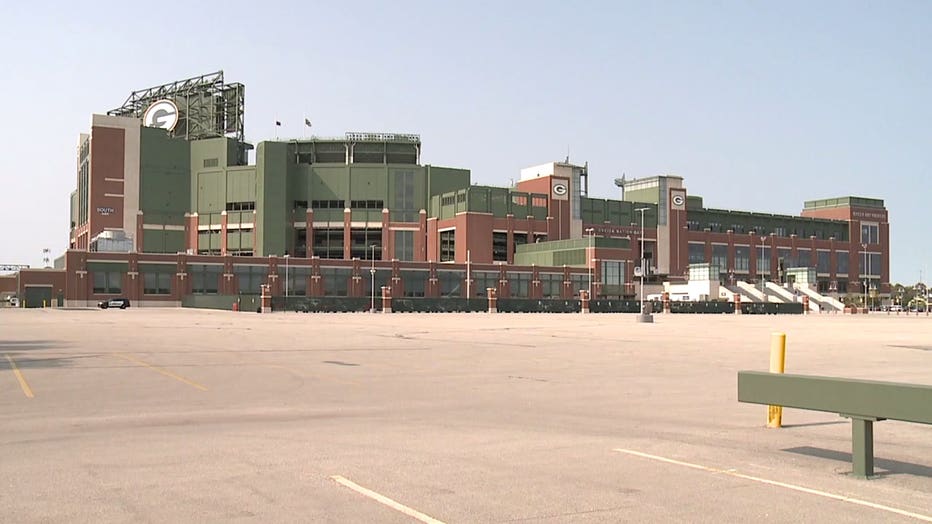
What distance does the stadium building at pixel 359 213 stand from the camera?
4966 inches

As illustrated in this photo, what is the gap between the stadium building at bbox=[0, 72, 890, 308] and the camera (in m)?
126

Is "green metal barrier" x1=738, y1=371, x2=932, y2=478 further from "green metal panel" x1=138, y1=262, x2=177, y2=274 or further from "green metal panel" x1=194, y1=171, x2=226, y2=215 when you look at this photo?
"green metal panel" x1=194, y1=171, x2=226, y2=215

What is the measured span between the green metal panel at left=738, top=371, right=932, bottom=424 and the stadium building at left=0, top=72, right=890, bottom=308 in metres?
107

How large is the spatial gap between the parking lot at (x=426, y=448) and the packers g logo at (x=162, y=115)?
435 ft

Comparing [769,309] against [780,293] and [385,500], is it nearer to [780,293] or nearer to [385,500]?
[780,293]

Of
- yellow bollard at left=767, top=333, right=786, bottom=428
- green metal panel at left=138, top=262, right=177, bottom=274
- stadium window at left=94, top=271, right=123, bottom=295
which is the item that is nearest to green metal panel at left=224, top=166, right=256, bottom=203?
green metal panel at left=138, top=262, right=177, bottom=274

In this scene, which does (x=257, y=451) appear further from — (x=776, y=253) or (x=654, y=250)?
(x=776, y=253)

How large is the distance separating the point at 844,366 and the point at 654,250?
132599 millimetres

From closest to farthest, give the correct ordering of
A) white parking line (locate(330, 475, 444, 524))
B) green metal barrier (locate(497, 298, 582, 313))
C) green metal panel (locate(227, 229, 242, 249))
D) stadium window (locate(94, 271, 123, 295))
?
white parking line (locate(330, 475, 444, 524)), green metal barrier (locate(497, 298, 582, 313)), stadium window (locate(94, 271, 123, 295)), green metal panel (locate(227, 229, 242, 249))

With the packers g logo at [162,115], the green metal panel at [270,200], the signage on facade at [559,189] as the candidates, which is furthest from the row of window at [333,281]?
the packers g logo at [162,115]

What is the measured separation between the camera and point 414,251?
14025cm

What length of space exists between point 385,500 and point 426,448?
8.98 ft

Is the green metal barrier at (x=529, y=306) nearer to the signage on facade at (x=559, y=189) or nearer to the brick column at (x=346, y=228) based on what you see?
the signage on facade at (x=559, y=189)

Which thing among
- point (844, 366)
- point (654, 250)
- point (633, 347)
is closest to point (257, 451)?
point (844, 366)
